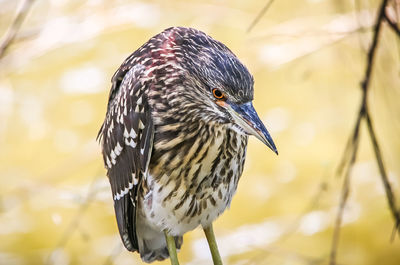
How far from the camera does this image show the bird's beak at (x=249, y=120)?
3.27 meters

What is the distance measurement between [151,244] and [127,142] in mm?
674

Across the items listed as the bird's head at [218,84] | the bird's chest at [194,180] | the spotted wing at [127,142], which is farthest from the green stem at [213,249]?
the bird's head at [218,84]

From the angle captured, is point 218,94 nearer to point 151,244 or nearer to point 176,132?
point 176,132

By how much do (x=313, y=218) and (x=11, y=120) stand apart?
3.03 meters

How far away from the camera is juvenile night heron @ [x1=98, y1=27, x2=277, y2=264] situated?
3479mm

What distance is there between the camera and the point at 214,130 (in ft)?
12.2

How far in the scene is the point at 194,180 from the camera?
150 inches

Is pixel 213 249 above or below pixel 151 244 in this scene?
above

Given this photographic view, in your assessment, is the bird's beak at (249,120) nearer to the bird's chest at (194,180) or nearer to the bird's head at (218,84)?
the bird's head at (218,84)

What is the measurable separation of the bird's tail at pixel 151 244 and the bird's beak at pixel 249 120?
1.07m

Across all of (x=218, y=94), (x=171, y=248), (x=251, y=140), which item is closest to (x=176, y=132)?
(x=218, y=94)

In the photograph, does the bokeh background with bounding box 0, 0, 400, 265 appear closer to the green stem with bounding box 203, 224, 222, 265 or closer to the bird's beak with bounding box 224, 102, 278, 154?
the green stem with bounding box 203, 224, 222, 265

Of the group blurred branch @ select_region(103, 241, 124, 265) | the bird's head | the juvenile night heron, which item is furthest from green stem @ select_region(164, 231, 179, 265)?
blurred branch @ select_region(103, 241, 124, 265)

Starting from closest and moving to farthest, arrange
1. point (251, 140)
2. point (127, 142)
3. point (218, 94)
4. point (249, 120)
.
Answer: point (249, 120), point (218, 94), point (127, 142), point (251, 140)
